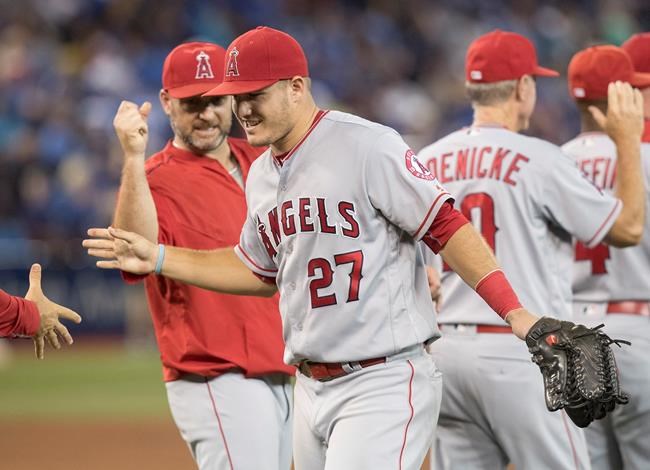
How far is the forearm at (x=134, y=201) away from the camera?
16.0 ft

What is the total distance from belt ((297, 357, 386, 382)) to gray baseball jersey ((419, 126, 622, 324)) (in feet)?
3.06

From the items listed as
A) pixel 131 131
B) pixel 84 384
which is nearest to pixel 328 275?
pixel 131 131

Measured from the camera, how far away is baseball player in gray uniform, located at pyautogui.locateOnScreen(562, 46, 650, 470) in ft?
17.2

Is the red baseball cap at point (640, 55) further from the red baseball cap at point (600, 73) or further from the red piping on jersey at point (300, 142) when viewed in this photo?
the red piping on jersey at point (300, 142)

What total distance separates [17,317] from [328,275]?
1288 millimetres

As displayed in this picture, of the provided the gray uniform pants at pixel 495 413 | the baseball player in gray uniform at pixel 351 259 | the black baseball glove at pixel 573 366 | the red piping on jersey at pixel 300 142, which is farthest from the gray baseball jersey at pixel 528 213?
the black baseball glove at pixel 573 366

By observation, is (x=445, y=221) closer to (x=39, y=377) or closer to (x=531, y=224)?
(x=531, y=224)

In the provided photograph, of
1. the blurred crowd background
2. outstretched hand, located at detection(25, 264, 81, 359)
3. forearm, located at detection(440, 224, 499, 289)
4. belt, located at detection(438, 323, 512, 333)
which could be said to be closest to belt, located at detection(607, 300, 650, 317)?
belt, located at detection(438, 323, 512, 333)

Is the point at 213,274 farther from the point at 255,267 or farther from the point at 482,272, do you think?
the point at 482,272

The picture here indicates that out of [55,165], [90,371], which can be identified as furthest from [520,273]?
[55,165]

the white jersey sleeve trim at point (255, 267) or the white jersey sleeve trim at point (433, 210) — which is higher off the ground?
the white jersey sleeve trim at point (433, 210)

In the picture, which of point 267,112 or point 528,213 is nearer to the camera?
point 267,112

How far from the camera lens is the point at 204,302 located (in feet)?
16.8

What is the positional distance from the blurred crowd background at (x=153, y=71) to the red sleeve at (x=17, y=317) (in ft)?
31.0
